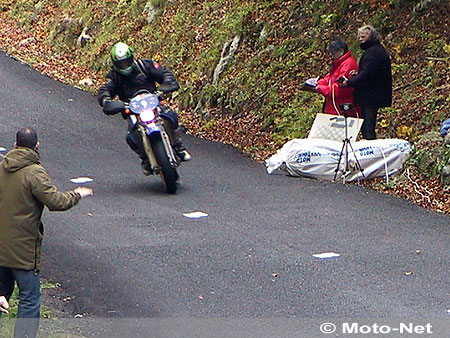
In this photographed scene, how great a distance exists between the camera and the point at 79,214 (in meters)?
11.8

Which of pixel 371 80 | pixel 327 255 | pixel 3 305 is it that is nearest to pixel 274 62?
pixel 371 80

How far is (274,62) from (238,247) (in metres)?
8.85

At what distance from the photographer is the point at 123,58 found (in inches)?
516

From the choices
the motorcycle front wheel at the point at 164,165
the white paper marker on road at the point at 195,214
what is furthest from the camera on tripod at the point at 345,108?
the white paper marker on road at the point at 195,214

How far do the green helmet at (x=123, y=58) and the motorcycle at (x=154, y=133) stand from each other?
40cm

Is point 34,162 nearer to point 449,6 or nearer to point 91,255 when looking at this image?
point 91,255

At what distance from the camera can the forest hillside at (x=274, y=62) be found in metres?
14.8

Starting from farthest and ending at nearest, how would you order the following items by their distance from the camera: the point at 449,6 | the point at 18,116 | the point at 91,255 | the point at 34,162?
the point at 18,116, the point at 449,6, the point at 91,255, the point at 34,162

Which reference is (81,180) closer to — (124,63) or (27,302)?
(124,63)

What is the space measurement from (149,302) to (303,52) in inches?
413

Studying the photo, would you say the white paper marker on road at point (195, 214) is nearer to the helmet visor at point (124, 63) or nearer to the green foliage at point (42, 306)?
the helmet visor at point (124, 63)

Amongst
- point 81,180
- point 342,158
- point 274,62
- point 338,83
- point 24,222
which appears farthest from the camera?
point 274,62

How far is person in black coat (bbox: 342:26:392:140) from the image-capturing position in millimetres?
13672

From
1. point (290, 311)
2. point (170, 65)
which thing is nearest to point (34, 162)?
point (290, 311)
